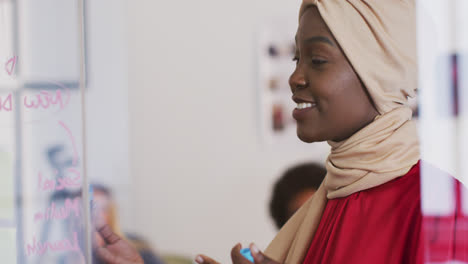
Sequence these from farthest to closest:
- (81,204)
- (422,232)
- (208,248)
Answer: (81,204)
(208,248)
(422,232)

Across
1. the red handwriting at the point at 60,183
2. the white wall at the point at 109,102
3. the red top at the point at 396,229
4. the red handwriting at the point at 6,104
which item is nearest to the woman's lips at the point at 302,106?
the red top at the point at 396,229

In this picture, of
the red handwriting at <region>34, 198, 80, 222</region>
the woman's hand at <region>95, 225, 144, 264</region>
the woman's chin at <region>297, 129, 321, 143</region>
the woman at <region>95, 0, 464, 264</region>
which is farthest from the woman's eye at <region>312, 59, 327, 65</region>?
the red handwriting at <region>34, 198, 80, 222</region>

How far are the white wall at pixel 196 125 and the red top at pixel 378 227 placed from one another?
11.0 inches

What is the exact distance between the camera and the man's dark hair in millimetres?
887

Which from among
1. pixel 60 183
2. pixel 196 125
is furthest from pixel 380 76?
pixel 60 183

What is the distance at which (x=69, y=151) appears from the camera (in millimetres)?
1122

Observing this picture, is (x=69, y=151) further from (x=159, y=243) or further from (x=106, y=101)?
(x=159, y=243)

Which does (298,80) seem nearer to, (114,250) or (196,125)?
(196,125)

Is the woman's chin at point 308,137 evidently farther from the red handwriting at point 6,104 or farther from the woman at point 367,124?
the red handwriting at point 6,104

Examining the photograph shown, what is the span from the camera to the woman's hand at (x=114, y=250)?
3.28 feet

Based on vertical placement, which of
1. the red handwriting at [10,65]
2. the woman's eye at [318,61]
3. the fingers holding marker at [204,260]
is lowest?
the fingers holding marker at [204,260]

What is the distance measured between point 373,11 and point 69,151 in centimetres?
76

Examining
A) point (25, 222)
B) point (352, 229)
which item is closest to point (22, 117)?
point (25, 222)

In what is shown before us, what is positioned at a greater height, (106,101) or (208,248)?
(106,101)
